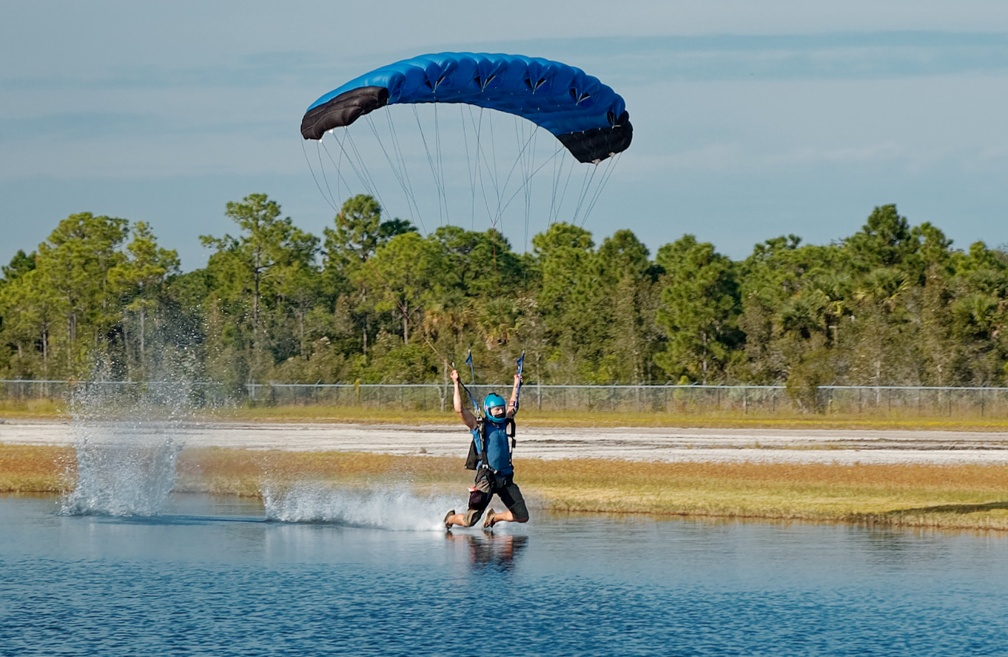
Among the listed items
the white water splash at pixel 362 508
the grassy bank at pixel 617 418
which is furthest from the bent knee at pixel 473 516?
the grassy bank at pixel 617 418

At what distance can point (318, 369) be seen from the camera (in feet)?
248

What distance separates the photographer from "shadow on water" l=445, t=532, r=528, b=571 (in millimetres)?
20578

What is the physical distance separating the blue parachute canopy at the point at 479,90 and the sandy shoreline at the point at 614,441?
12.8m

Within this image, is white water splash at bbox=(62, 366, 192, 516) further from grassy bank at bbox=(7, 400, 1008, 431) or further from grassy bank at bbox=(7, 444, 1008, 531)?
grassy bank at bbox=(7, 400, 1008, 431)

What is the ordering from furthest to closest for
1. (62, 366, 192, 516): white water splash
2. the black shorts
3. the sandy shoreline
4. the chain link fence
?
the chain link fence, the sandy shoreline, (62, 366, 192, 516): white water splash, the black shorts

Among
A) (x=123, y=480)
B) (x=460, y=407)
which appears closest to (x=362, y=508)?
(x=123, y=480)

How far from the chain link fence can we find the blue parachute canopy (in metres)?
34.9

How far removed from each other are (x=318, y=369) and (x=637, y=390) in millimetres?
18719

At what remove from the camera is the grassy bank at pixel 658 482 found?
1043 inches

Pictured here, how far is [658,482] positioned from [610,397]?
34.3 meters

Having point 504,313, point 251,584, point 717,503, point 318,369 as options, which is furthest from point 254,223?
point 251,584

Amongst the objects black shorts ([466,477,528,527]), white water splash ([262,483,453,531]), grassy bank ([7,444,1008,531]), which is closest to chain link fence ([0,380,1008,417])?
grassy bank ([7,444,1008,531])

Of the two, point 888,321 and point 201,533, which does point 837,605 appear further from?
point 888,321

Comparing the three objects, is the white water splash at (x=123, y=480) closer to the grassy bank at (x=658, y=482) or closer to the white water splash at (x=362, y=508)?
the grassy bank at (x=658, y=482)
